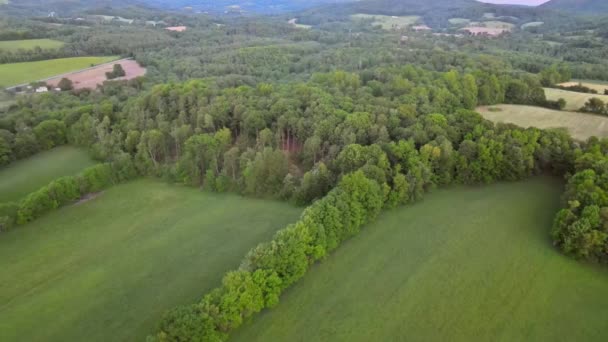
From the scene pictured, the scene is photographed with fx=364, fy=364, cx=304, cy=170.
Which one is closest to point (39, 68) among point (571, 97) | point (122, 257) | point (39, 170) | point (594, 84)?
point (39, 170)

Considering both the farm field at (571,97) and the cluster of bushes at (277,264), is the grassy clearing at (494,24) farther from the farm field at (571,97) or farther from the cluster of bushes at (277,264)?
the cluster of bushes at (277,264)

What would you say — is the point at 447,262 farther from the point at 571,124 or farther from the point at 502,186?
the point at 571,124

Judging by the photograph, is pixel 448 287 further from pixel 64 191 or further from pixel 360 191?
pixel 64 191

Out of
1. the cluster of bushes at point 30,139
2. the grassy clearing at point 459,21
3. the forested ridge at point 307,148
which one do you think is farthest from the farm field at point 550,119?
the grassy clearing at point 459,21

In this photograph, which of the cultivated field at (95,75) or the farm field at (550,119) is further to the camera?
the cultivated field at (95,75)

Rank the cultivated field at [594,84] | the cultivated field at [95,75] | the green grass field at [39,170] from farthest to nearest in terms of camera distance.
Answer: the cultivated field at [95,75] → the cultivated field at [594,84] → the green grass field at [39,170]

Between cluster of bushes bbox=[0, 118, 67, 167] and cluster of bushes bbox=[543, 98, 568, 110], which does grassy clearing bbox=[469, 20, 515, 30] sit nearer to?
cluster of bushes bbox=[543, 98, 568, 110]

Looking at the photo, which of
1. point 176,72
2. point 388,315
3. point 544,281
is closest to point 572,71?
point 544,281

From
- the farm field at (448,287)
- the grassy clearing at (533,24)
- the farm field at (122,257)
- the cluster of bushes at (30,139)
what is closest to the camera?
the farm field at (448,287)
